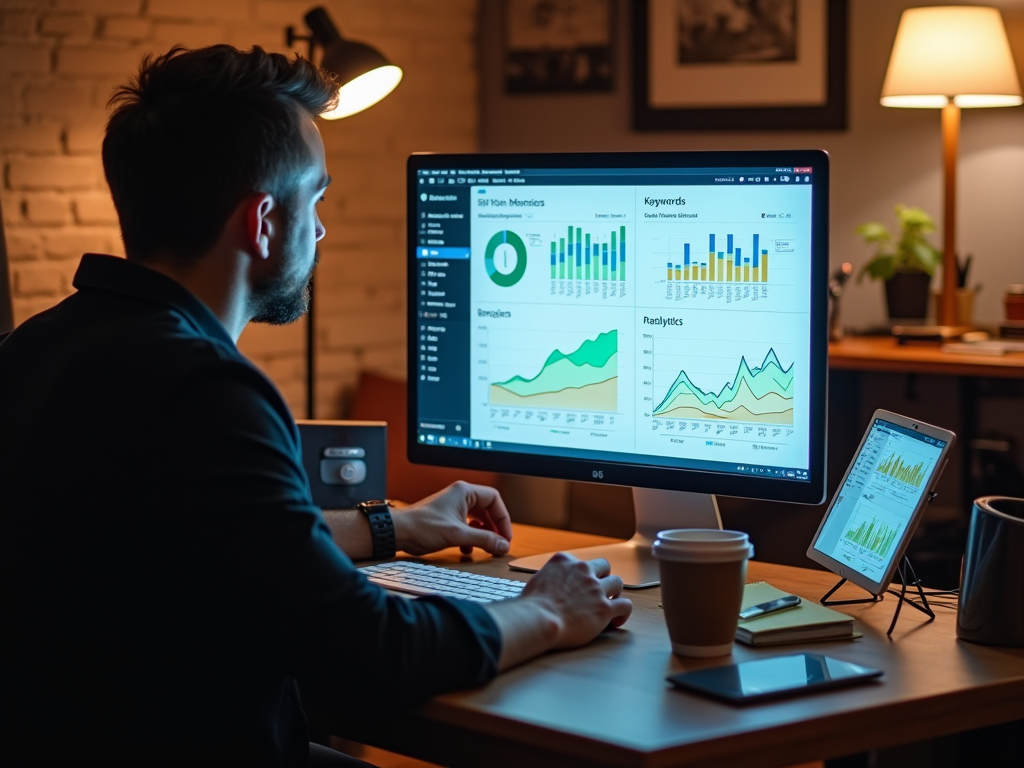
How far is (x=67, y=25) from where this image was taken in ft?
9.65

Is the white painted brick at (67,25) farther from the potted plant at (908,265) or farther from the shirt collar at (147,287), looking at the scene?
the potted plant at (908,265)

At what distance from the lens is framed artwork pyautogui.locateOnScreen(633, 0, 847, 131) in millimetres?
3781

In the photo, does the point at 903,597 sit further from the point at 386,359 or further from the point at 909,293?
the point at 386,359

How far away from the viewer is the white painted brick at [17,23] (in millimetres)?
2812

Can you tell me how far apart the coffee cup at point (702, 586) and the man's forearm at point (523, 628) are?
4.7 inches

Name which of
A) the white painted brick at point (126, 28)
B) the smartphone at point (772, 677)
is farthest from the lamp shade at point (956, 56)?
the smartphone at point (772, 677)

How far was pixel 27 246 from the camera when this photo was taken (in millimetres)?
2891

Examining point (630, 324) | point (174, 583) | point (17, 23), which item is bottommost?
point (174, 583)

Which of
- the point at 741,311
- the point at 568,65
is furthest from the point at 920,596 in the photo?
the point at 568,65

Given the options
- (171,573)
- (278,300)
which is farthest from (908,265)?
(171,573)

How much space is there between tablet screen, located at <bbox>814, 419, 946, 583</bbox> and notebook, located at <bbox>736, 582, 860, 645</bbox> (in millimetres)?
97

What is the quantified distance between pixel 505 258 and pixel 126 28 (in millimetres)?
1825

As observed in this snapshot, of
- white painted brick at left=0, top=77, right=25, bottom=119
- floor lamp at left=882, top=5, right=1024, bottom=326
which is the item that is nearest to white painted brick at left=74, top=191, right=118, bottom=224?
white painted brick at left=0, top=77, right=25, bottom=119

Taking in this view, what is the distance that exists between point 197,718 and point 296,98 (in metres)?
0.65
